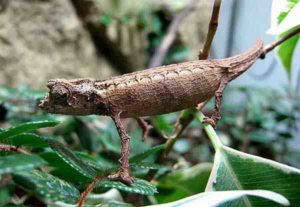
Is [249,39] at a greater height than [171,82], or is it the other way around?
[249,39]

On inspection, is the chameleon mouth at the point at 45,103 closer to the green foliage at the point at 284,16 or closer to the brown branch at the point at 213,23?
the brown branch at the point at 213,23

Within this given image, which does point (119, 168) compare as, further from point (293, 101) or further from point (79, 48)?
point (293, 101)

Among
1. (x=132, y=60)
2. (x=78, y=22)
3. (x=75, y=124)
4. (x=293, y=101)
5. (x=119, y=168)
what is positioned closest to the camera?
(x=119, y=168)

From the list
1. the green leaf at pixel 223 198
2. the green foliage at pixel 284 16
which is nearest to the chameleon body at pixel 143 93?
the green foliage at pixel 284 16

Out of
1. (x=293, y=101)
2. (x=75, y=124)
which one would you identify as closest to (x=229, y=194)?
(x=75, y=124)

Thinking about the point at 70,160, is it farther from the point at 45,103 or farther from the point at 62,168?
the point at 45,103

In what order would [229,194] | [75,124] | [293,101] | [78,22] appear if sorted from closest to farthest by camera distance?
[229,194]
[75,124]
[78,22]
[293,101]
